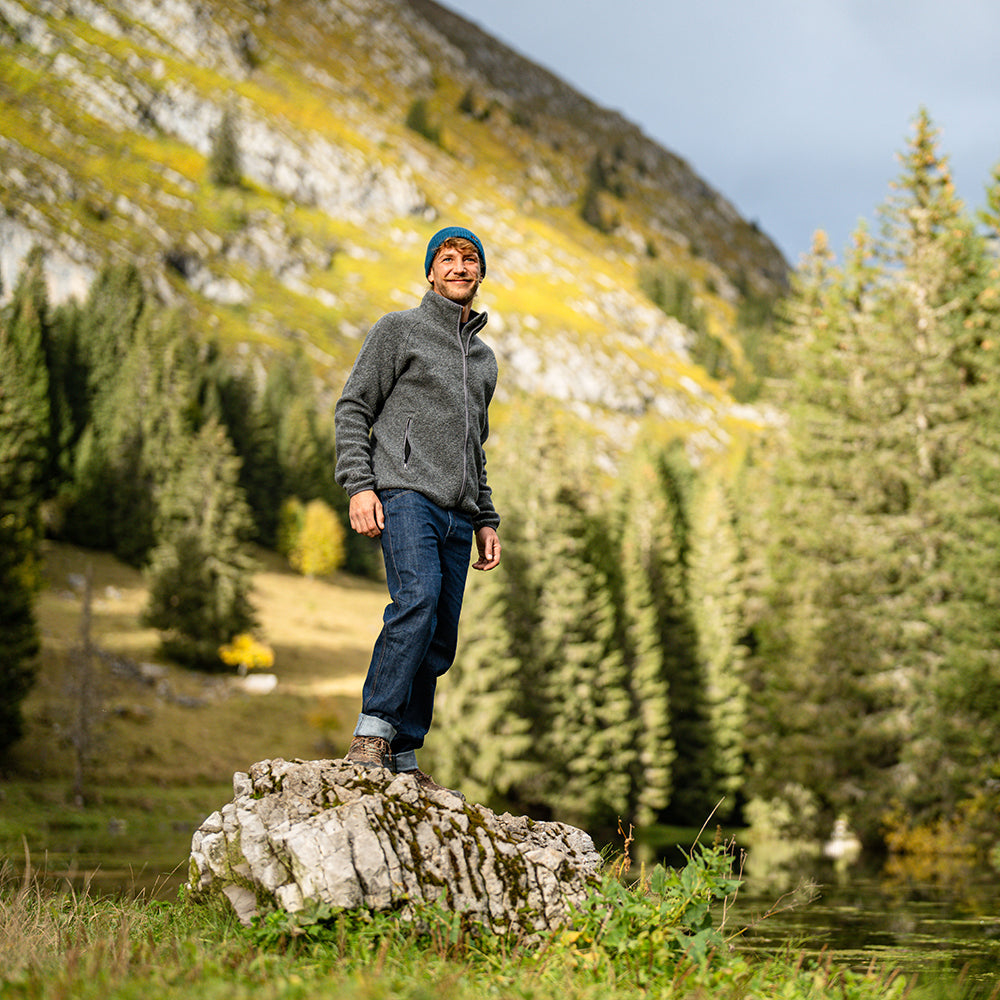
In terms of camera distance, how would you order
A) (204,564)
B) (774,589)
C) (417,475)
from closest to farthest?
(417,475) → (774,589) → (204,564)

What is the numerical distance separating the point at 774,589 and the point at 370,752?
27413 millimetres

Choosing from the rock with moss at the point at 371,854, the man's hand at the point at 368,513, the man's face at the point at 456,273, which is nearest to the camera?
the rock with moss at the point at 371,854

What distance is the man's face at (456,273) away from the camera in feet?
19.6

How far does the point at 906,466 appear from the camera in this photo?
A: 84.5 feet

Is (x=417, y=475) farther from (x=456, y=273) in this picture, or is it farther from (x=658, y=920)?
(x=658, y=920)

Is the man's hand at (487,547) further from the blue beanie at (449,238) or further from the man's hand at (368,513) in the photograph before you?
the blue beanie at (449,238)

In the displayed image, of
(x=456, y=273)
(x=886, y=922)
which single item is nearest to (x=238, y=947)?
(x=456, y=273)

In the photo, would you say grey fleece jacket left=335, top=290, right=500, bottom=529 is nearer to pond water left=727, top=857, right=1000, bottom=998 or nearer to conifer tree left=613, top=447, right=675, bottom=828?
pond water left=727, top=857, right=1000, bottom=998

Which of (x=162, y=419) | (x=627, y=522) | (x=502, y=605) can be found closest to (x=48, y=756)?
(x=502, y=605)

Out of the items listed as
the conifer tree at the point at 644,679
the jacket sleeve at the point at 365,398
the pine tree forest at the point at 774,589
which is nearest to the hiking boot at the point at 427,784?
the jacket sleeve at the point at 365,398

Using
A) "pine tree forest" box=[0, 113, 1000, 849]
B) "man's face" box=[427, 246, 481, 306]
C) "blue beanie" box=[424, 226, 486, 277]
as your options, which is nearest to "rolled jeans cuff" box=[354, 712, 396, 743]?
"man's face" box=[427, 246, 481, 306]

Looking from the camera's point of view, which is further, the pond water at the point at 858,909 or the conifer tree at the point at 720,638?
the conifer tree at the point at 720,638

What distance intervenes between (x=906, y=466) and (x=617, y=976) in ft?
78.8

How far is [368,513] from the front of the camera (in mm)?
5445
